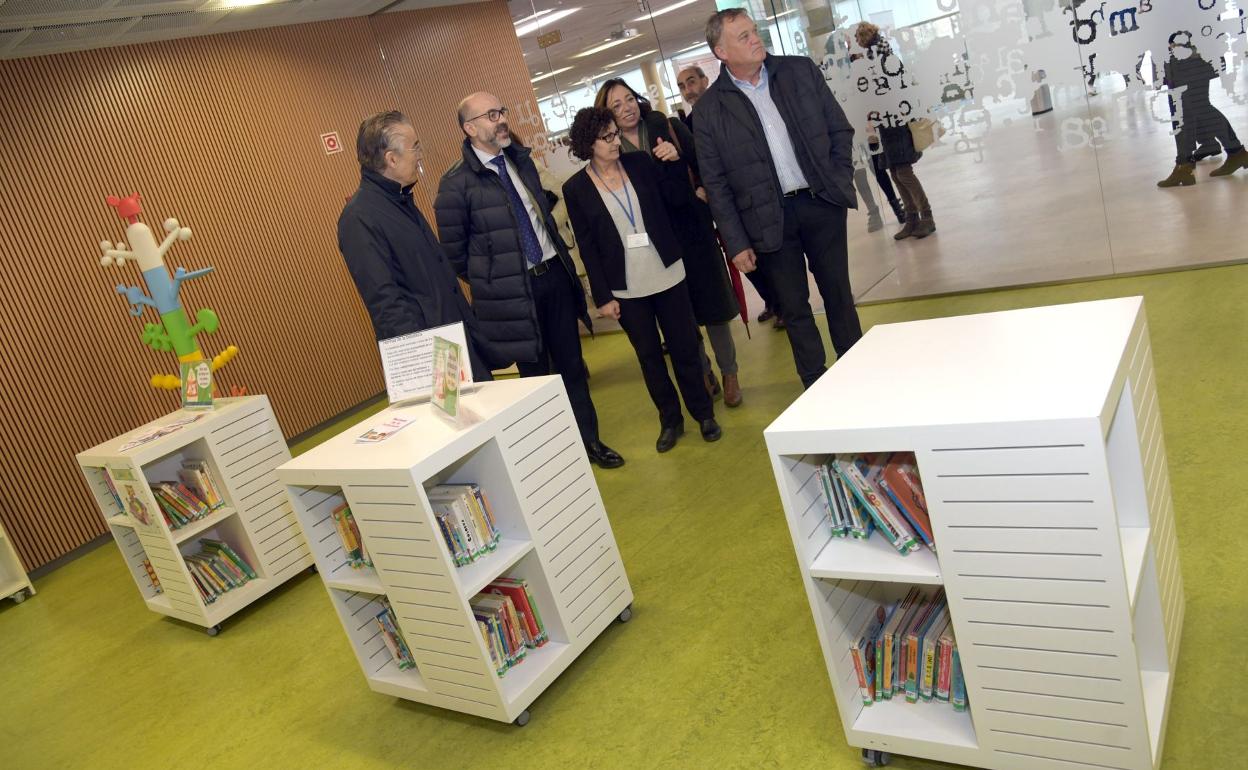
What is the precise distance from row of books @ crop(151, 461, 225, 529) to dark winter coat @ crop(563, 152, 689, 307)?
190 cm

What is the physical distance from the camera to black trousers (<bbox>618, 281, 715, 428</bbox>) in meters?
4.18

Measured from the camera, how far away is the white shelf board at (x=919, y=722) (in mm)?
1965

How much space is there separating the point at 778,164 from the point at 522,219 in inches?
44.5

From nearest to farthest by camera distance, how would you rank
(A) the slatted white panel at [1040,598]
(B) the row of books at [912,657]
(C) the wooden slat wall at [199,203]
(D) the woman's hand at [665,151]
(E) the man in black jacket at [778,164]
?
(A) the slatted white panel at [1040,598], (B) the row of books at [912,657], (E) the man in black jacket at [778,164], (D) the woman's hand at [665,151], (C) the wooden slat wall at [199,203]

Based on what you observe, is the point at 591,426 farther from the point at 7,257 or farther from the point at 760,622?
the point at 7,257

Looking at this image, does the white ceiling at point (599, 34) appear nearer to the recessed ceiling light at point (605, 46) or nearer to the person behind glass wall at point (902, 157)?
the recessed ceiling light at point (605, 46)

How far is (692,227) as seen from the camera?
14.5ft

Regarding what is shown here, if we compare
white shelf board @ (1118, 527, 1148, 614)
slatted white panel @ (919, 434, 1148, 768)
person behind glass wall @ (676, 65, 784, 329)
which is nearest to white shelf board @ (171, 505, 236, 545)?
person behind glass wall @ (676, 65, 784, 329)

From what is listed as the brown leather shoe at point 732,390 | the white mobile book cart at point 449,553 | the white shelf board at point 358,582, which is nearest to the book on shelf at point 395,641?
the white mobile book cart at point 449,553

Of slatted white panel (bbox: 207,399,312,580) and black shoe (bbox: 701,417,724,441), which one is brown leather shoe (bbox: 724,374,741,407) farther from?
slatted white panel (bbox: 207,399,312,580)

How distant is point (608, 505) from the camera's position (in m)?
4.06

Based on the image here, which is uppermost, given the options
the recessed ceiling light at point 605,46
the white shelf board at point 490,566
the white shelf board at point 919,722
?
the recessed ceiling light at point 605,46

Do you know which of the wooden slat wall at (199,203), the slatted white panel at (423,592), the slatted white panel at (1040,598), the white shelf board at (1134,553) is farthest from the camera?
the wooden slat wall at (199,203)

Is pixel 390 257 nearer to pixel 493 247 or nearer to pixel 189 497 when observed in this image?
pixel 493 247
